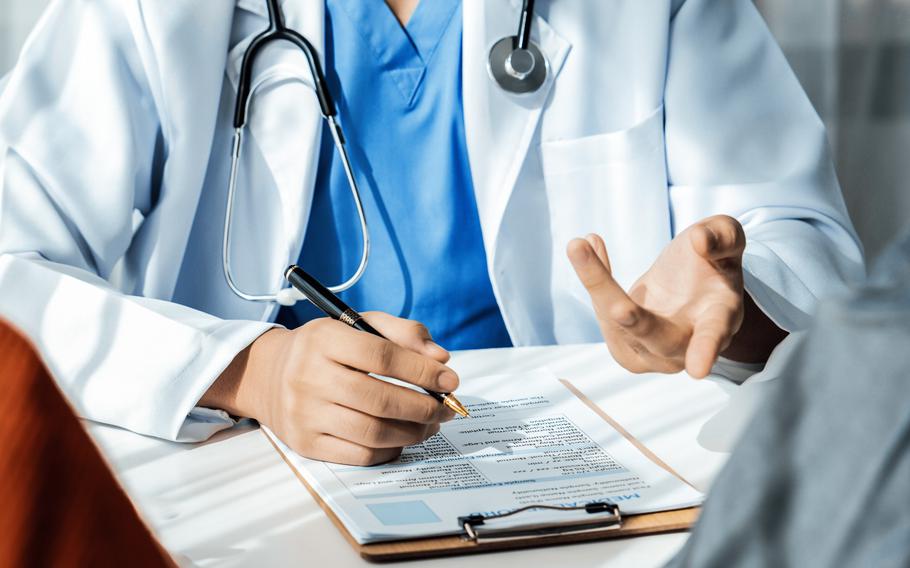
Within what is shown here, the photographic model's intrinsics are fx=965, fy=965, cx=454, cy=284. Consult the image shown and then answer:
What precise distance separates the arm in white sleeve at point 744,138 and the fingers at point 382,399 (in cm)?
49

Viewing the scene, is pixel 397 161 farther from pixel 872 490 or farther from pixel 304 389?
pixel 872 490

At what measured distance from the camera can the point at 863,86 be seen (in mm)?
2400

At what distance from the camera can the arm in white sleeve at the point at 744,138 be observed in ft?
3.59

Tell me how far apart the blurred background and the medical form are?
6.01 feet

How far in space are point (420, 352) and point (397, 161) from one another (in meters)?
0.43

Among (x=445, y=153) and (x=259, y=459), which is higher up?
(x=445, y=153)

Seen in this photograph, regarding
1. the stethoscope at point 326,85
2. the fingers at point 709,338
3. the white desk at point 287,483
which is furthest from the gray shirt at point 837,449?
the stethoscope at point 326,85

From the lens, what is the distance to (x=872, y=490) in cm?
24

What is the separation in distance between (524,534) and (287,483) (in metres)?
0.20

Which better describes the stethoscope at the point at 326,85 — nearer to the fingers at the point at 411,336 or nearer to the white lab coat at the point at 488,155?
the white lab coat at the point at 488,155

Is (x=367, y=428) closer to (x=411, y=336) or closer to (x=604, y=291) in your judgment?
(x=411, y=336)

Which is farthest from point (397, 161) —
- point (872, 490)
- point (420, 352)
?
Answer: point (872, 490)

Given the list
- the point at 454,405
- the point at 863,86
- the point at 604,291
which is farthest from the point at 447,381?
the point at 863,86

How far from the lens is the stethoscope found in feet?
3.55
